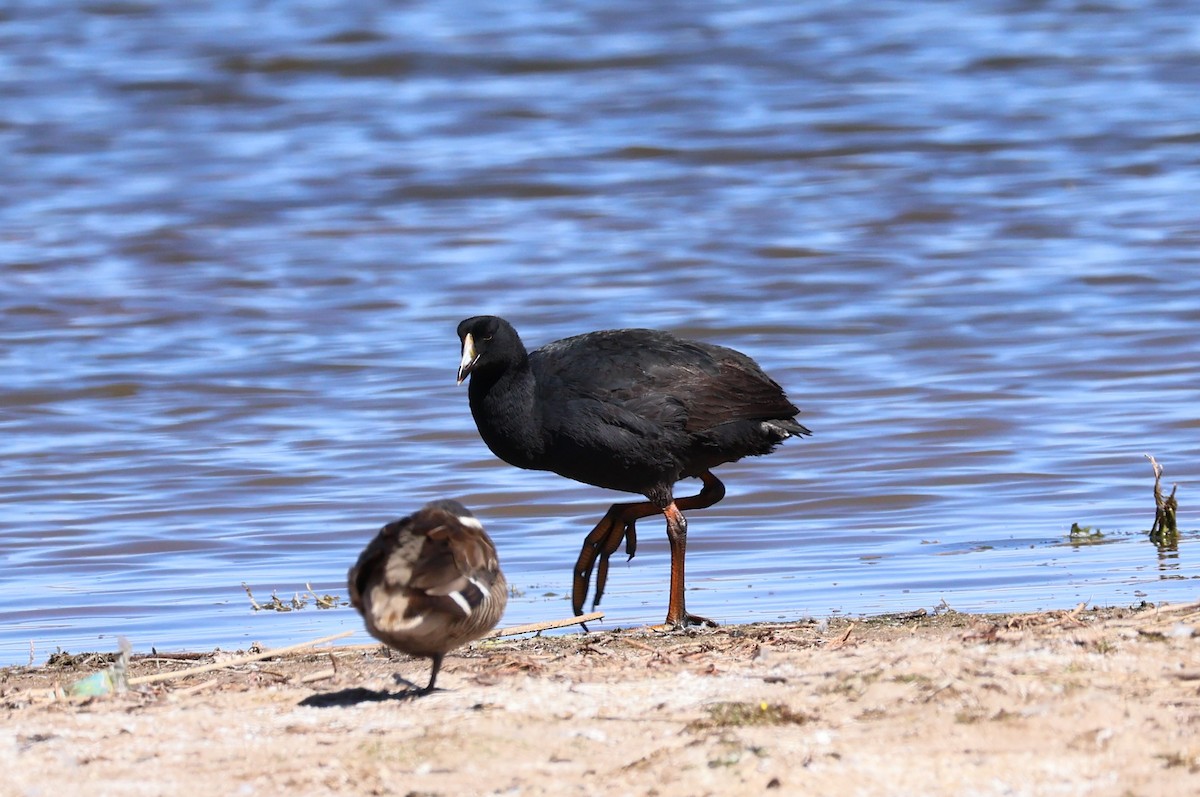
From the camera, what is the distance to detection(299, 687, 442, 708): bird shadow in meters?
5.63

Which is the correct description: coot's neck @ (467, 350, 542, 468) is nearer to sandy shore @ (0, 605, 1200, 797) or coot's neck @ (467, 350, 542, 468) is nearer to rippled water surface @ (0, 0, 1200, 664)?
rippled water surface @ (0, 0, 1200, 664)

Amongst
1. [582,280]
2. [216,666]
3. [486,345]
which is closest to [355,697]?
[216,666]

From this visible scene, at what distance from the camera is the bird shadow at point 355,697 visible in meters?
5.63

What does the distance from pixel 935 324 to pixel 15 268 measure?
923cm

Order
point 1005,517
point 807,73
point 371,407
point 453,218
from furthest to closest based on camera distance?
1. point 807,73
2. point 453,218
3. point 371,407
4. point 1005,517

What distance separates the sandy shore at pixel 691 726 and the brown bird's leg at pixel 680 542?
1.46m

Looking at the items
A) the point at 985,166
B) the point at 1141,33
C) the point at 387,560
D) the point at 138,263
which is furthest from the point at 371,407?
the point at 1141,33

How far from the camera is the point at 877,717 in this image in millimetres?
5023

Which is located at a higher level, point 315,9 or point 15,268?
point 315,9

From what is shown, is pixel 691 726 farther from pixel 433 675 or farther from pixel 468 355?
pixel 468 355

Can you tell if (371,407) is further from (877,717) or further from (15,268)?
(877,717)

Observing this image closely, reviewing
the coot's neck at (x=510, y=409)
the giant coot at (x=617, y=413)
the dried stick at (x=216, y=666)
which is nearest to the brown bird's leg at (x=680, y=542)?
the giant coot at (x=617, y=413)

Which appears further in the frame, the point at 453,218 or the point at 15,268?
the point at 453,218

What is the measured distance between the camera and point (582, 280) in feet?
56.4
